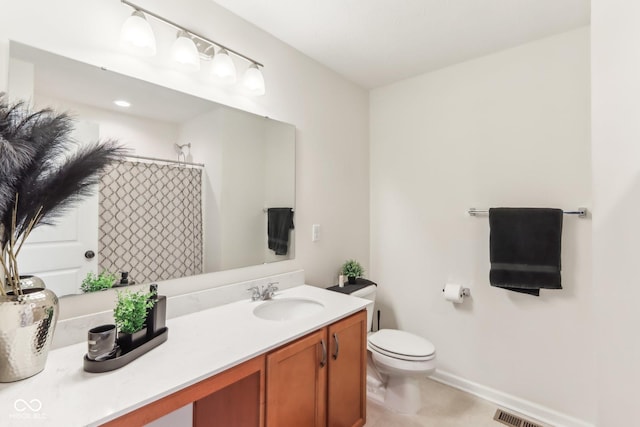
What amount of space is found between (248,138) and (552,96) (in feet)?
6.30

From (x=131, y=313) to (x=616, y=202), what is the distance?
1521 mm

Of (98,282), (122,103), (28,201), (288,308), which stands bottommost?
(288,308)

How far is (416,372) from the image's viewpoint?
71.2 inches

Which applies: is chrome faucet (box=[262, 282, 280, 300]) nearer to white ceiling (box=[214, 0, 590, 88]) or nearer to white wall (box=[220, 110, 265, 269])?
white wall (box=[220, 110, 265, 269])

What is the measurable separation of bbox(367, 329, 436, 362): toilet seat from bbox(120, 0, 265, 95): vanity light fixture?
5.80 feet

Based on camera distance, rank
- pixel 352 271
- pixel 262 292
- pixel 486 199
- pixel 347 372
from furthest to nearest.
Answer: pixel 352 271
pixel 486 199
pixel 262 292
pixel 347 372

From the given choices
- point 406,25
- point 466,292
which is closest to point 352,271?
point 466,292

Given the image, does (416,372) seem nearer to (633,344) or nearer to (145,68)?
(633,344)

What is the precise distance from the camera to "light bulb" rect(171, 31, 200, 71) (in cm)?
142

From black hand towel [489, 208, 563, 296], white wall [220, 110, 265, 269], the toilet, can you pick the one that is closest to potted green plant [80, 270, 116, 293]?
white wall [220, 110, 265, 269]

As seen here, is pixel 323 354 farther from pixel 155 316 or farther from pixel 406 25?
pixel 406 25

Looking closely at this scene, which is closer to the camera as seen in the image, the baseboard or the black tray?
the black tray

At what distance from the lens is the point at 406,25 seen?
181cm

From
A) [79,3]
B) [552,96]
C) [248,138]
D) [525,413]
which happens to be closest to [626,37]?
[552,96]
